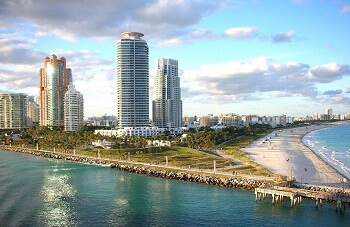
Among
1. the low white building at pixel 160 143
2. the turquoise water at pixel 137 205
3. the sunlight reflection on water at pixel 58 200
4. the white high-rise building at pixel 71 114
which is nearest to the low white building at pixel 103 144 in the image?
the low white building at pixel 160 143

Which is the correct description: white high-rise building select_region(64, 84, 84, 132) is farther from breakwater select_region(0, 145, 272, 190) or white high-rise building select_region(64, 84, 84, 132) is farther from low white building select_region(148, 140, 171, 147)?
breakwater select_region(0, 145, 272, 190)

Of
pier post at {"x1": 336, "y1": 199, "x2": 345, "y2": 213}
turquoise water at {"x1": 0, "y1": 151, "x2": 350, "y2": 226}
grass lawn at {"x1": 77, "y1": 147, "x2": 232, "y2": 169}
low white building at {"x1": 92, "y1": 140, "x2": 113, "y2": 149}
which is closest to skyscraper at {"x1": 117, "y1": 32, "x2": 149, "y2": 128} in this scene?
low white building at {"x1": 92, "y1": 140, "x2": 113, "y2": 149}

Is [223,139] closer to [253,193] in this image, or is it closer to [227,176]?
[227,176]

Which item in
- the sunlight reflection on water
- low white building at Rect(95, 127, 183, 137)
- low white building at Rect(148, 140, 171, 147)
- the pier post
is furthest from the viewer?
low white building at Rect(95, 127, 183, 137)

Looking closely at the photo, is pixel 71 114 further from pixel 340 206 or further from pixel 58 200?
pixel 340 206

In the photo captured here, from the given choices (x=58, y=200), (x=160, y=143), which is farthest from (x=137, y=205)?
(x=160, y=143)
